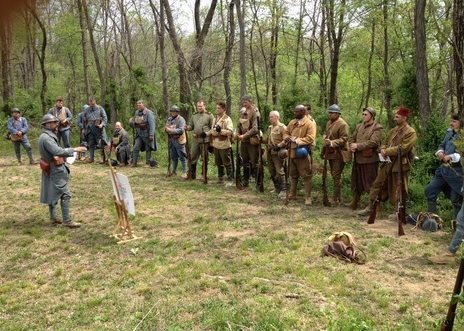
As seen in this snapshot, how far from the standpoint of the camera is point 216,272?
5.34 meters

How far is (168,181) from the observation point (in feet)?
36.8

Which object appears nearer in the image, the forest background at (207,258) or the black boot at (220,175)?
the forest background at (207,258)

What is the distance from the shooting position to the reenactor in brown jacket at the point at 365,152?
26.0 feet

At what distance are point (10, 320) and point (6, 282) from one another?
3.45ft

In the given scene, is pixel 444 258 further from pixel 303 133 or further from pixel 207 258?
pixel 303 133

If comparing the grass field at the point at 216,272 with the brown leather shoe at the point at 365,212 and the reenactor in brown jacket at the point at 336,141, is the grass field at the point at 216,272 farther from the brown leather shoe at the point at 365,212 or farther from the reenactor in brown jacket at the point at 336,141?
the reenactor in brown jacket at the point at 336,141

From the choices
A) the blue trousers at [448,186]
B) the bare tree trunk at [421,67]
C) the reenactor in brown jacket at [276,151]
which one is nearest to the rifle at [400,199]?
the blue trousers at [448,186]

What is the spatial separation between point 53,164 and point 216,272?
3.62 metres

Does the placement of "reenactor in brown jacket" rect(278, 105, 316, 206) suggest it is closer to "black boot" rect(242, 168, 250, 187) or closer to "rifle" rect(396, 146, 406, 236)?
"black boot" rect(242, 168, 250, 187)

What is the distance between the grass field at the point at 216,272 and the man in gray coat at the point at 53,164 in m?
0.55

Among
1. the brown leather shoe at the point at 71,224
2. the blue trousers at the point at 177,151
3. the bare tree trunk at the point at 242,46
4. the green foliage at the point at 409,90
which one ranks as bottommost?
the brown leather shoe at the point at 71,224

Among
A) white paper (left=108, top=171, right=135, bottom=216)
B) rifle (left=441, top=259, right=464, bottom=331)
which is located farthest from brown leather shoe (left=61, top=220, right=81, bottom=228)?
rifle (left=441, top=259, right=464, bottom=331)

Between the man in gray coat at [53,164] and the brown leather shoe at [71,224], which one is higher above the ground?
the man in gray coat at [53,164]

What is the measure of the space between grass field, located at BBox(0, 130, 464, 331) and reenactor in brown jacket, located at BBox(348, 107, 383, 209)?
0.66m
